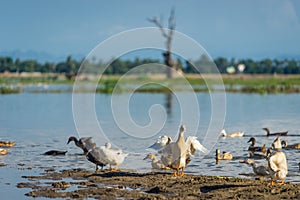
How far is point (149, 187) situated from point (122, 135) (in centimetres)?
Result: 1039

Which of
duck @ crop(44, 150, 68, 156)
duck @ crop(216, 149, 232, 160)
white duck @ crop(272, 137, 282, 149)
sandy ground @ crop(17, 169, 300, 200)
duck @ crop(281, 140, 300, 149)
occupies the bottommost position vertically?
sandy ground @ crop(17, 169, 300, 200)

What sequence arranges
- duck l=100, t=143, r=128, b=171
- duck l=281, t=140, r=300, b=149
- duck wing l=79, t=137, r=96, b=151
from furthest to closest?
duck l=281, t=140, r=300, b=149, duck wing l=79, t=137, r=96, b=151, duck l=100, t=143, r=128, b=171

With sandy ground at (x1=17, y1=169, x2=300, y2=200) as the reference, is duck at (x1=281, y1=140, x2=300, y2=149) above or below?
above

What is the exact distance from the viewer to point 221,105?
41500 millimetres

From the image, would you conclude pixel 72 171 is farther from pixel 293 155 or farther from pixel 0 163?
pixel 293 155

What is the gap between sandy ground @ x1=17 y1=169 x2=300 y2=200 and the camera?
11516mm

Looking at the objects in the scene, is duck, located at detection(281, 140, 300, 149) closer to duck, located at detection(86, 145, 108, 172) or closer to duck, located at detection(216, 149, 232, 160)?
duck, located at detection(216, 149, 232, 160)

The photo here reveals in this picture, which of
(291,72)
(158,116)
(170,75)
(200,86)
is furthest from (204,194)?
(291,72)

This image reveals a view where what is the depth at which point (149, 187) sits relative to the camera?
1241 centimetres

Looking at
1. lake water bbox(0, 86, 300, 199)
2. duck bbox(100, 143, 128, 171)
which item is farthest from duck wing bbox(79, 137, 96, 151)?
duck bbox(100, 143, 128, 171)

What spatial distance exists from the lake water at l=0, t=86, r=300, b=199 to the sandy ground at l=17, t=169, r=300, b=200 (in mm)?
653

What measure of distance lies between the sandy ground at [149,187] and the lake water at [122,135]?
0.65 meters

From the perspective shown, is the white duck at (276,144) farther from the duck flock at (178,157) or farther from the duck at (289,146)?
the duck at (289,146)

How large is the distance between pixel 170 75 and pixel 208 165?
57.0 meters
